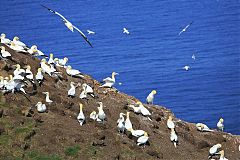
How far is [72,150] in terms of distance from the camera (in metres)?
29.4

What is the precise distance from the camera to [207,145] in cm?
3572

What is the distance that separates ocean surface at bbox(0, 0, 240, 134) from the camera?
230 ft

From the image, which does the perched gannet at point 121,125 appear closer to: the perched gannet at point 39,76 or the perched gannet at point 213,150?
the perched gannet at point 213,150

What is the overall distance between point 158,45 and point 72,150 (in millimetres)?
68582

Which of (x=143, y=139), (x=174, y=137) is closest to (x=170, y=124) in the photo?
(x=174, y=137)

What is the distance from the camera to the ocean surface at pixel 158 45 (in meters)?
70.2

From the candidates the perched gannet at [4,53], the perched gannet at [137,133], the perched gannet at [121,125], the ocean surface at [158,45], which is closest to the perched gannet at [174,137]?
the perched gannet at [137,133]

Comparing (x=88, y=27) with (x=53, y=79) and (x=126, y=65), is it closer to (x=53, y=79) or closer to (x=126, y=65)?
(x=126, y=65)

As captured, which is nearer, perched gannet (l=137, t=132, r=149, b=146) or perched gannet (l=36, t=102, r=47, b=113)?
perched gannet (l=137, t=132, r=149, b=146)

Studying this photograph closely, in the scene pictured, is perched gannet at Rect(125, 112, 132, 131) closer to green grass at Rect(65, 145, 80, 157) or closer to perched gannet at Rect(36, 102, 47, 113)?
green grass at Rect(65, 145, 80, 157)

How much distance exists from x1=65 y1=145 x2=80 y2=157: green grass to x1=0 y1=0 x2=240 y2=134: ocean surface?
31943 millimetres

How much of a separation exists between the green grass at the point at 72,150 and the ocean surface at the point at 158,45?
31943 millimetres

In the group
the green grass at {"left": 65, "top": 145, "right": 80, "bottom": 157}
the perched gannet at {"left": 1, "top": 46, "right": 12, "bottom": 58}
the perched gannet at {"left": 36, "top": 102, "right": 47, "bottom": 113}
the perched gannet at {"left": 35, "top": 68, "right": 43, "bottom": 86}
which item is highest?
the perched gannet at {"left": 1, "top": 46, "right": 12, "bottom": 58}

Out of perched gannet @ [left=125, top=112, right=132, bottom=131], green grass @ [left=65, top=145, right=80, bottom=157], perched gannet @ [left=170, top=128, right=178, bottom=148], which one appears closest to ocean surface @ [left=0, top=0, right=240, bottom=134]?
perched gannet @ [left=170, top=128, right=178, bottom=148]
